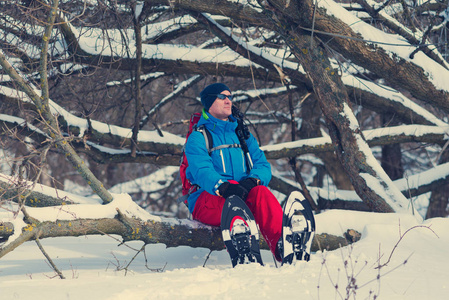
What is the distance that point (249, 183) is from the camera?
151 inches

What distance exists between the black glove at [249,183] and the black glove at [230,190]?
9cm

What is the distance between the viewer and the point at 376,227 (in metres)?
4.25

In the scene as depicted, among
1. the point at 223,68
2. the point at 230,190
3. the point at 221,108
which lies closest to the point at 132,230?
the point at 230,190

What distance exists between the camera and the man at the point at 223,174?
3.74 m

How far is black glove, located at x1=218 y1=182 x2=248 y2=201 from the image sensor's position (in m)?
3.68

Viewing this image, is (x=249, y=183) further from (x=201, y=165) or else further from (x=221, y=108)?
(x=221, y=108)

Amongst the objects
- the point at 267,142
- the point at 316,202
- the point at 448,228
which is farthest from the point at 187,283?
the point at 267,142

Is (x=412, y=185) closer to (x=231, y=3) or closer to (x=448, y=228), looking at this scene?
(x=448, y=228)

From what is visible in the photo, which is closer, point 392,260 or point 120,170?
point 392,260

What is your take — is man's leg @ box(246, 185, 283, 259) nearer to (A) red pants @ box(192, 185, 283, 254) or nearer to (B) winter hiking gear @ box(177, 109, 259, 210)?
(A) red pants @ box(192, 185, 283, 254)

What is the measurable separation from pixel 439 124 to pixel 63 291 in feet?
20.2

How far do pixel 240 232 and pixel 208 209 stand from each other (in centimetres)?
52

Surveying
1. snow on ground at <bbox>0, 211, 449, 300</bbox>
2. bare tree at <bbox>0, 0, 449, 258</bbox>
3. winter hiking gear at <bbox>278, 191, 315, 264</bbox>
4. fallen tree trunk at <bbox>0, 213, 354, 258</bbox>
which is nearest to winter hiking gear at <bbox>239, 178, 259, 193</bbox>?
winter hiking gear at <bbox>278, 191, 315, 264</bbox>

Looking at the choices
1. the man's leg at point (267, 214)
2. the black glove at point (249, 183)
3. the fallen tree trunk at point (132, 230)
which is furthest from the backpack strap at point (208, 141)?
the fallen tree trunk at point (132, 230)
